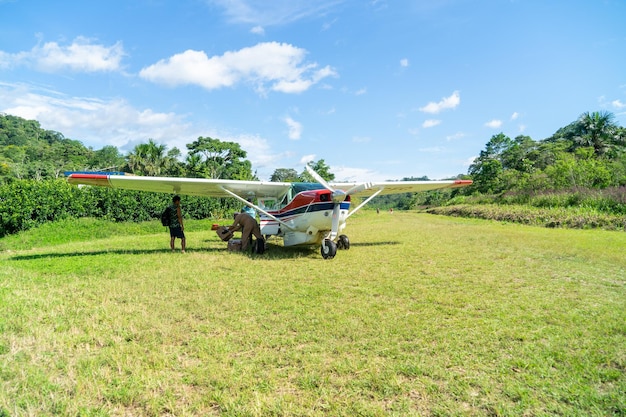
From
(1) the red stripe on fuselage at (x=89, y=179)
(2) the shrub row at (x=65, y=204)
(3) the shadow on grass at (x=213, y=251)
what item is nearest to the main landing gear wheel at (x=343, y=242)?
(3) the shadow on grass at (x=213, y=251)

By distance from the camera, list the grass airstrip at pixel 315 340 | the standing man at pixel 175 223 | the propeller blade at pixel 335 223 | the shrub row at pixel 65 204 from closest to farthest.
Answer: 1. the grass airstrip at pixel 315 340
2. the propeller blade at pixel 335 223
3. the standing man at pixel 175 223
4. the shrub row at pixel 65 204

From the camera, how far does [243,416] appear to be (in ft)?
7.46

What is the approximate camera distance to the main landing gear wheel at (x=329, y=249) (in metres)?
8.50

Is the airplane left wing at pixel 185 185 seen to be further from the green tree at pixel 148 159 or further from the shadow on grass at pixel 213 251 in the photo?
the green tree at pixel 148 159

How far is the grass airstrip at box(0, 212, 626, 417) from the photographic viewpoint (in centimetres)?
245

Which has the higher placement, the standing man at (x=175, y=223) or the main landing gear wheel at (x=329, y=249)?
the standing man at (x=175, y=223)

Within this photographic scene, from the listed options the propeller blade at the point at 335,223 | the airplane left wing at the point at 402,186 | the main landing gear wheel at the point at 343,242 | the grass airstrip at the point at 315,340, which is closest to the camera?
the grass airstrip at the point at 315,340

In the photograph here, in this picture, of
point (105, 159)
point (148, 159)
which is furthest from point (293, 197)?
point (105, 159)

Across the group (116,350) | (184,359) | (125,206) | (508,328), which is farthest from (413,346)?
(125,206)

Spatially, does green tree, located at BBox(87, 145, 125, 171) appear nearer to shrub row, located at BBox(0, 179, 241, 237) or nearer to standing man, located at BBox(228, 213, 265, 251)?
shrub row, located at BBox(0, 179, 241, 237)

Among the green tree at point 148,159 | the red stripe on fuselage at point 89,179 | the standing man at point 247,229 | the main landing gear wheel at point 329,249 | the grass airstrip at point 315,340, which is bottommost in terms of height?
the grass airstrip at point 315,340

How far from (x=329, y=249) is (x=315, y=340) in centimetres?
505

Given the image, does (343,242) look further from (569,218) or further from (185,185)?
(569,218)

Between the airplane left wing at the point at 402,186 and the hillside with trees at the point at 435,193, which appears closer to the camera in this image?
the airplane left wing at the point at 402,186
